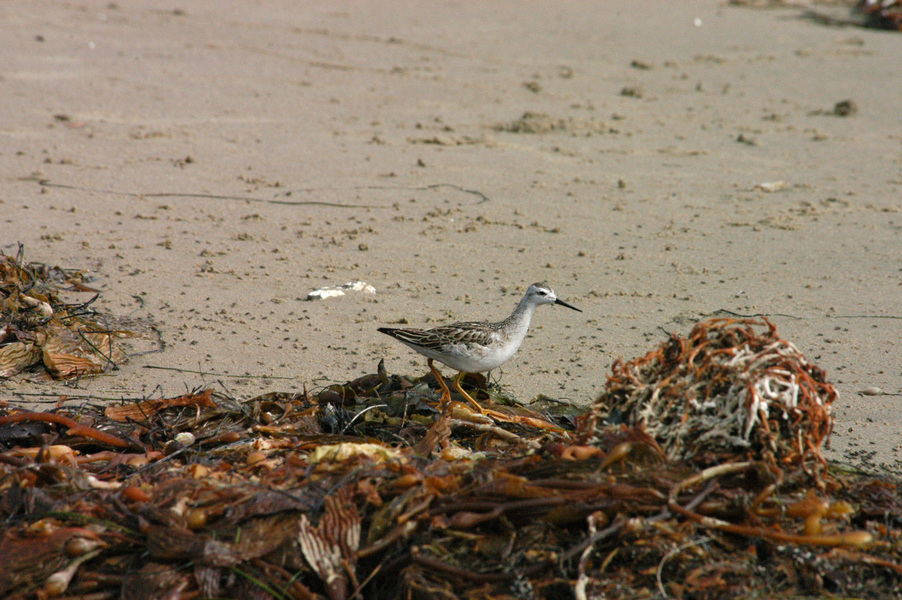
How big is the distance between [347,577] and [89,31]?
412 inches

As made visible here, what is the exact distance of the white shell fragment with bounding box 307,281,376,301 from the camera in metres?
5.62

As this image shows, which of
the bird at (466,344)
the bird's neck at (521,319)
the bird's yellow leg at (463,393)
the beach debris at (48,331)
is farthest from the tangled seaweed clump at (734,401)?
the beach debris at (48,331)

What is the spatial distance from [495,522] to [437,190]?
4.95m

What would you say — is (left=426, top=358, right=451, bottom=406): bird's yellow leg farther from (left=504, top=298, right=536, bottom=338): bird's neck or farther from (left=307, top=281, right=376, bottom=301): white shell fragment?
(left=307, top=281, right=376, bottom=301): white shell fragment

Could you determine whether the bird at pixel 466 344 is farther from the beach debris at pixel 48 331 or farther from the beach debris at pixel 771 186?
the beach debris at pixel 771 186

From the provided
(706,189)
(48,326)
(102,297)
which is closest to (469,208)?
(706,189)

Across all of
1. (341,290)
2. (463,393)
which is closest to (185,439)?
(463,393)

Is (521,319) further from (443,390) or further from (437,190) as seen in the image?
(437,190)

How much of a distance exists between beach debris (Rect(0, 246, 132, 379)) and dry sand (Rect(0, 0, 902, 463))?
0.42ft

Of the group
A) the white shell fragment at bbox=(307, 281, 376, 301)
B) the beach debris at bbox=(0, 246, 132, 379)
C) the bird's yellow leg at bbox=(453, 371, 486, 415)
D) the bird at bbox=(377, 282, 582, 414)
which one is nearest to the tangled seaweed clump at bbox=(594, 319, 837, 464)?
the bird's yellow leg at bbox=(453, 371, 486, 415)

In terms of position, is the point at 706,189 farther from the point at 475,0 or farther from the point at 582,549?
the point at 475,0

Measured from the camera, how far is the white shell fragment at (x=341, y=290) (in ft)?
18.5

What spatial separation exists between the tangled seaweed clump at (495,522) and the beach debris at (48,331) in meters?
1.46

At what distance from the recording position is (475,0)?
14.7 meters
